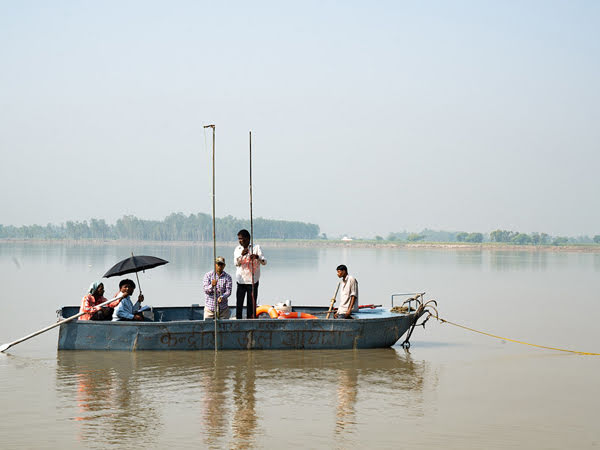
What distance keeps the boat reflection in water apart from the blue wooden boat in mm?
154

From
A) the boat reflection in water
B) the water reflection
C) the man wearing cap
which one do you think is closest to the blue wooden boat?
the boat reflection in water

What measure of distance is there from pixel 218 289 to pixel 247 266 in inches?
27.3

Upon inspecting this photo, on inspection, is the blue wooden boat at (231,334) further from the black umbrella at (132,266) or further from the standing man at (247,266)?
the black umbrella at (132,266)

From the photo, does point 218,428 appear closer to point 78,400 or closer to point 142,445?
point 142,445

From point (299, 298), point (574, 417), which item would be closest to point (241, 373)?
point (574, 417)

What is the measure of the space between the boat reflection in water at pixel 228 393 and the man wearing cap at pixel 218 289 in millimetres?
794

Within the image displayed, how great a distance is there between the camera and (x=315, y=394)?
10.8m

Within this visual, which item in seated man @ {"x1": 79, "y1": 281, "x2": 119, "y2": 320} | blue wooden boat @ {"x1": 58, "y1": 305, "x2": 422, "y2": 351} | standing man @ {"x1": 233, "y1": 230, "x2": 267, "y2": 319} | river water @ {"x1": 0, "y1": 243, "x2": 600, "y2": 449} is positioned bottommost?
river water @ {"x1": 0, "y1": 243, "x2": 600, "y2": 449}

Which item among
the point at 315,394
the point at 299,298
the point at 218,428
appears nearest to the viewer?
the point at 218,428

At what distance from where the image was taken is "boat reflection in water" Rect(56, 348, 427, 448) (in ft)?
28.5

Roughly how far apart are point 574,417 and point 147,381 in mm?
6242

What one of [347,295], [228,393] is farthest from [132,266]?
[347,295]

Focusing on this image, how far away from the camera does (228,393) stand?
10.8 meters

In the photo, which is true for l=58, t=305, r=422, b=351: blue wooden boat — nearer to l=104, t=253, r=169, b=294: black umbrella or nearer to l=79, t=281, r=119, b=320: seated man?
l=79, t=281, r=119, b=320: seated man
